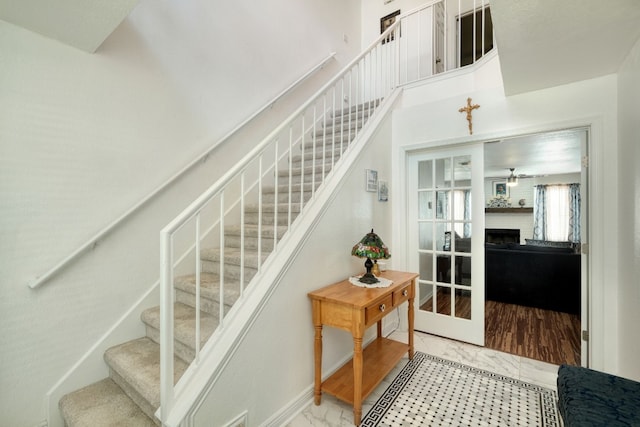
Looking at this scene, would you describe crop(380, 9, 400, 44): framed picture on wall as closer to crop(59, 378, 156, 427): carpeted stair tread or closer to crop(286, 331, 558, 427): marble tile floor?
crop(286, 331, 558, 427): marble tile floor

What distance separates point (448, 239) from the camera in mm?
3035

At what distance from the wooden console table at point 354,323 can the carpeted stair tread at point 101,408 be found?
1.06 metres

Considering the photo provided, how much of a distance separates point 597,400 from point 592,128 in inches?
78.2

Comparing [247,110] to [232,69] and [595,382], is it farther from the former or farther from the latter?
[595,382]

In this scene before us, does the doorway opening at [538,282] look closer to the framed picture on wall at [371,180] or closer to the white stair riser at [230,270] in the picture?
the framed picture on wall at [371,180]

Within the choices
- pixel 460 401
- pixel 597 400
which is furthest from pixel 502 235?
pixel 597 400

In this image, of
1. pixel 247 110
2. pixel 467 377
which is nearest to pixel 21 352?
pixel 247 110

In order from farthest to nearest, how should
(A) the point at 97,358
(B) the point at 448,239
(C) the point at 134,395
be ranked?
1. (B) the point at 448,239
2. (A) the point at 97,358
3. (C) the point at 134,395

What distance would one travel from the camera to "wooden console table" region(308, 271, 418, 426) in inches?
69.2

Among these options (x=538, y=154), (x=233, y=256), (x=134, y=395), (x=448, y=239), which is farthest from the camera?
(x=538, y=154)

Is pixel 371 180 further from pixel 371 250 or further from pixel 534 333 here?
pixel 534 333

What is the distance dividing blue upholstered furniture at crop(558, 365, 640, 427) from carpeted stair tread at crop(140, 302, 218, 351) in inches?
72.7

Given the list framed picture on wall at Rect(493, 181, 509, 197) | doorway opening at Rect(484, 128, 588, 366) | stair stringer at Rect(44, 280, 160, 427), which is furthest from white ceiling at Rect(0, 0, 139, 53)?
framed picture on wall at Rect(493, 181, 509, 197)

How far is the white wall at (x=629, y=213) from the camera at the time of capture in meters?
1.77
